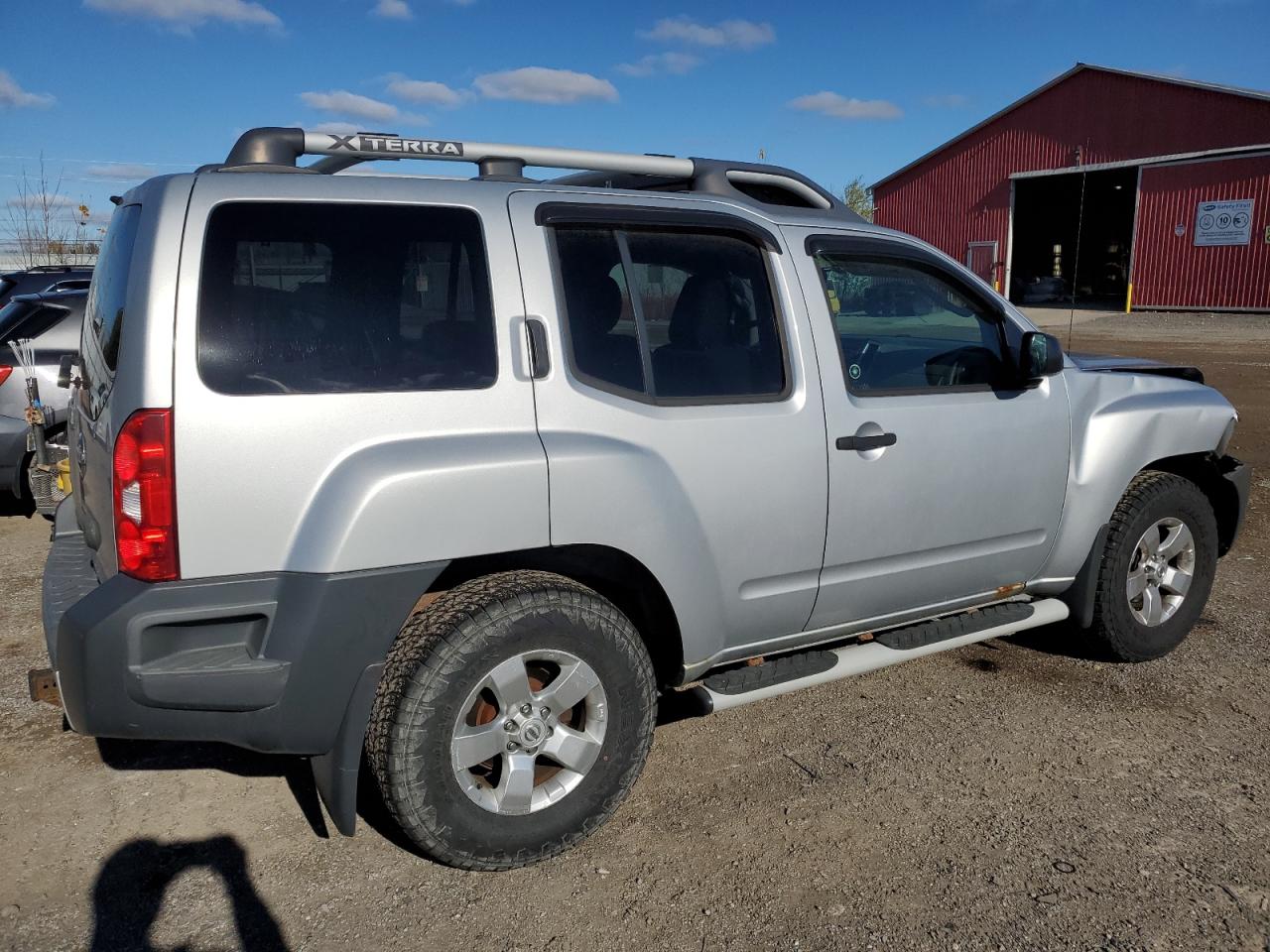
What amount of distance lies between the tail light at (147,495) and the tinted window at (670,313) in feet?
3.69

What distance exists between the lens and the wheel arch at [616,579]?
2.95 metres

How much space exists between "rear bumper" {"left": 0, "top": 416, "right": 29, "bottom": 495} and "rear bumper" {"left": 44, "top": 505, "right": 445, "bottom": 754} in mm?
5004

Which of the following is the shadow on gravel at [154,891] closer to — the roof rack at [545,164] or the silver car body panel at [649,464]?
the silver car body panel at [649,464]

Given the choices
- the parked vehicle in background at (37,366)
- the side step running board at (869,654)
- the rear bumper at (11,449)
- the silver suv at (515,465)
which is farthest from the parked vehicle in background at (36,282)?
the side step running board at (869,654)

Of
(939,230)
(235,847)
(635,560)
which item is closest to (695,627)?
(635,560)

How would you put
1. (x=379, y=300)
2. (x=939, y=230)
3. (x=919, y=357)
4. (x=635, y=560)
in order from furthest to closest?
(x=939, y=230)
(x=919, y=357)
(x=635, y=560)
(x=379, y=300)

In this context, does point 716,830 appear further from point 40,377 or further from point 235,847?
point 40,377

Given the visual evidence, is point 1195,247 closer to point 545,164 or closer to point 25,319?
point 25,319

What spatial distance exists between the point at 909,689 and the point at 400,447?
2616 mm

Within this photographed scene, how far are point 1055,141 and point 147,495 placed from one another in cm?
3271

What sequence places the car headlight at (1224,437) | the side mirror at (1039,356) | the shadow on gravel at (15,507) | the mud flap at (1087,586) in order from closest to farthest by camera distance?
the side mirror at (1039,356)
the mud flap at (1087,586)
the car headlight at (1224,437)
the shadow on gravel at (15,507)

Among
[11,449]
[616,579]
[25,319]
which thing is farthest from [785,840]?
[25,319]

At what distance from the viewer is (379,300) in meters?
2.76

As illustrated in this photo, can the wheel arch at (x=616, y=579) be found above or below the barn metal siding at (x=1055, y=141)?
below
